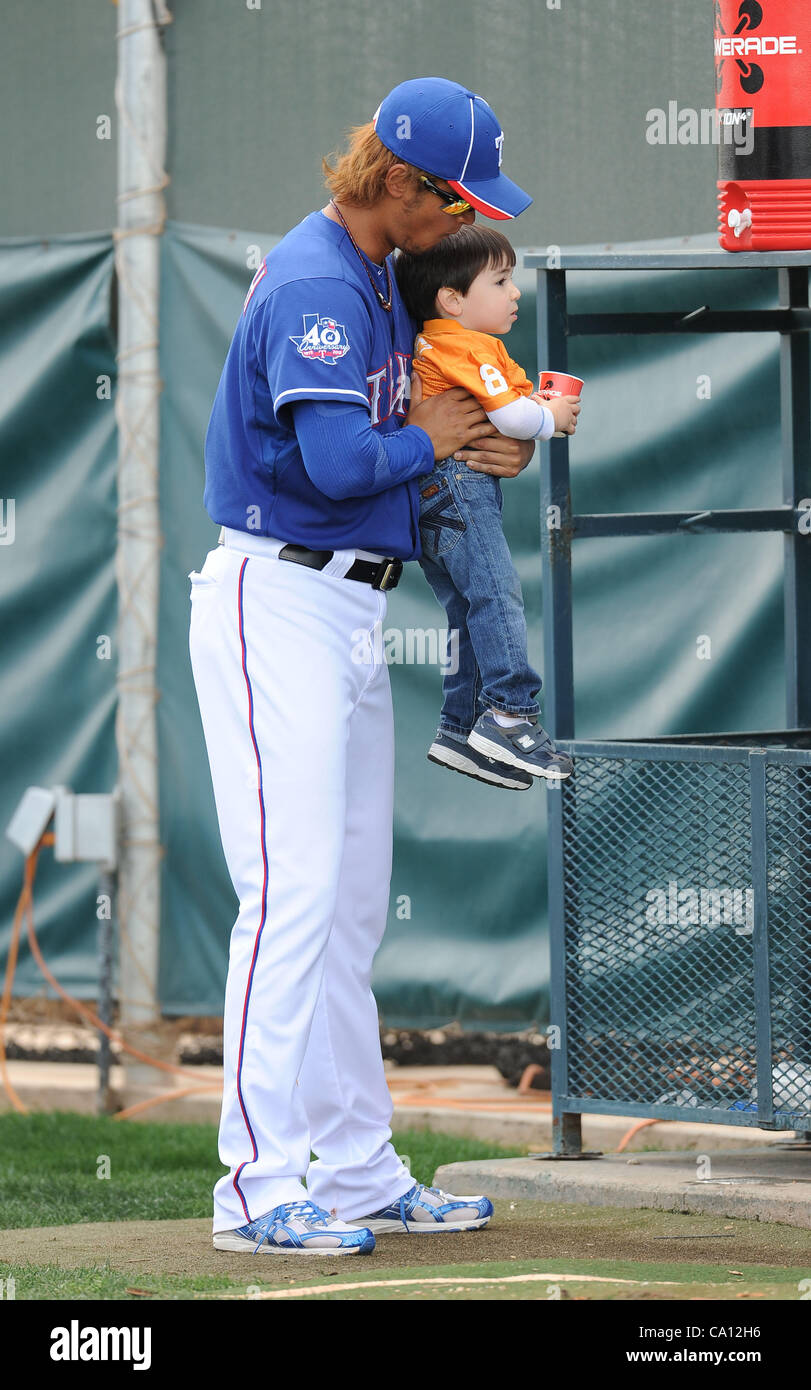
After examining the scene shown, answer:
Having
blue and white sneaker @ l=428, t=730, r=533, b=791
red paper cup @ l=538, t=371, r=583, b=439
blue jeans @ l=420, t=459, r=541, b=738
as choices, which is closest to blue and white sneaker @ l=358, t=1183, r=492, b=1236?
blue and white sneaker @ l=428, t=730, r=533, b=791

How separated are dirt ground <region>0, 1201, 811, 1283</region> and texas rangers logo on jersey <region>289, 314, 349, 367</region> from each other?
5.03 ft

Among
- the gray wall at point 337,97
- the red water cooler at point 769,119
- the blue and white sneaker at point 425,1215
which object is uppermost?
the gray wall at point 337,97

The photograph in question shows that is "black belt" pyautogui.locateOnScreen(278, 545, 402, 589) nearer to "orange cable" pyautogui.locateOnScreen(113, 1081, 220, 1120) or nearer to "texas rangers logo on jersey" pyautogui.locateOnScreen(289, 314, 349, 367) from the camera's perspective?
"texas rangers logo on jersey" pyautogui.locateOnScreen(289, 314, 349, 367)

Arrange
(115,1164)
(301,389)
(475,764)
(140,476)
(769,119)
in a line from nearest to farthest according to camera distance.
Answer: (301,389) < (475,764) < (769,119) < (115,1164) < (140,476)

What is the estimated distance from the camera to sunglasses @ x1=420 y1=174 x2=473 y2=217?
3488mm

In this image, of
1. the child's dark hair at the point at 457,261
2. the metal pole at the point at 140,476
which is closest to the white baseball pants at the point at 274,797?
the child's dark hair at the point at 457,261

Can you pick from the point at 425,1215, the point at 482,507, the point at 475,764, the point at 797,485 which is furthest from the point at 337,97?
the point at 425,1215

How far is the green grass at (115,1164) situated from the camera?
4.68 metres

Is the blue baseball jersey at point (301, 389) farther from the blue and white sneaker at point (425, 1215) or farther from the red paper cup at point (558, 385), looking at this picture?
the blue and white sneaker at point (425, 1215)

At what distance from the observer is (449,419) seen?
364cm

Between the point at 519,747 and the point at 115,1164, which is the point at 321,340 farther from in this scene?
the point at 115,1164

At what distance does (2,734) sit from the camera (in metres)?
6.43

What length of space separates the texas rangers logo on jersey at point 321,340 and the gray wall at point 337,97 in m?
2.58

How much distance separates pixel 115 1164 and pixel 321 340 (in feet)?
9.05
